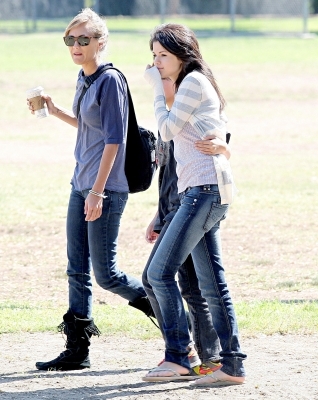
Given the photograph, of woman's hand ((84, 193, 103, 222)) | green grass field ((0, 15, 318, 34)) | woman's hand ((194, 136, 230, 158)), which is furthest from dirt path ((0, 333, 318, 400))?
green grass field ((0, 15, 318, 34))

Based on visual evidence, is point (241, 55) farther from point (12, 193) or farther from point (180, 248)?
point (180, 248)

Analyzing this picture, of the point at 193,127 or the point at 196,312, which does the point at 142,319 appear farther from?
the point at 193,127

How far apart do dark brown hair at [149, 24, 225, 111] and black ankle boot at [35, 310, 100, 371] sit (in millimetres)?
1446

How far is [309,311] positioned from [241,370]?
1821 millimetres

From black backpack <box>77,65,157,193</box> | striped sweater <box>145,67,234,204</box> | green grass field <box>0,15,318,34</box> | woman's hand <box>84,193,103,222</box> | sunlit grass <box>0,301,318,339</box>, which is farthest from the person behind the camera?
green grass field <box>0,15,318,34</box>

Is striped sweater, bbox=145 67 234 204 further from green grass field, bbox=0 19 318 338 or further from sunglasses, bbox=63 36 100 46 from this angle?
green grass field, bbox=0 19 318 338

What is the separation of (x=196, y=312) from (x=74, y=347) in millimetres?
705

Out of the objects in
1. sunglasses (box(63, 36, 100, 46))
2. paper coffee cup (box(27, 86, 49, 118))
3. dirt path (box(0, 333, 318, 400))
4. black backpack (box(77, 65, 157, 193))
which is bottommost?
dirt path (box(0, 333, 318, 400))

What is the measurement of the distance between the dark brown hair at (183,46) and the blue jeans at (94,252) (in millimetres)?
842

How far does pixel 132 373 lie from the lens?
4910 millimetres

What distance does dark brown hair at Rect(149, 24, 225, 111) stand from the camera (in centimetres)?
448

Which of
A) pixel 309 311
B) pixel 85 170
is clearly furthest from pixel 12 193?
pixel 85 170

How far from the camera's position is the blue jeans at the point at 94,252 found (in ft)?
16.2

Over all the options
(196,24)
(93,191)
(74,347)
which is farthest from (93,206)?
(196,24)
